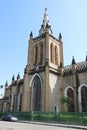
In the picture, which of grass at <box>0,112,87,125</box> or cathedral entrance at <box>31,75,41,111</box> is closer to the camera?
grass at <box>0,112,87,125</box>

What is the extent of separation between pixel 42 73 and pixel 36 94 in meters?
4.58

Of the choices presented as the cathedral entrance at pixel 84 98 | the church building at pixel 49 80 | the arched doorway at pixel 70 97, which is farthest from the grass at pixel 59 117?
the cathedral entrance at pixel 84 98

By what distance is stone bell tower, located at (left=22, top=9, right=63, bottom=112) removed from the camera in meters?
32.8

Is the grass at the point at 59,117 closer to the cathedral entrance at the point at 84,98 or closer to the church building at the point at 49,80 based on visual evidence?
the church building at the point at 49,80

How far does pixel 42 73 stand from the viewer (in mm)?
34875

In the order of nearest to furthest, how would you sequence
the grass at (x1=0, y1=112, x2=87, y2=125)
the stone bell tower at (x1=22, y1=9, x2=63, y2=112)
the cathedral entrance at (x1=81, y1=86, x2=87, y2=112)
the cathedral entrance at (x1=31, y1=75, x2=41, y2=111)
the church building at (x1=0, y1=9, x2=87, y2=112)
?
the grass at (x1=0, y1=112, x2=87, y2=125) → the cathedral entrance at (x1=81, y1=86, x2=87, y2=112) → the church building at (x1=0, y1=9, x2=87, y2=112) → the stone bell tower at (x1=22, y1=9, x2=63, y2=112) → the cathedral entrance at (x1=31, y1=75, x2=41, y2=111)

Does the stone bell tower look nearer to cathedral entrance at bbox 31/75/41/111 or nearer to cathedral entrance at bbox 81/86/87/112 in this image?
cathedral entrance at bbox 31/75/41/111

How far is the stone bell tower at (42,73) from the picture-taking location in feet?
108

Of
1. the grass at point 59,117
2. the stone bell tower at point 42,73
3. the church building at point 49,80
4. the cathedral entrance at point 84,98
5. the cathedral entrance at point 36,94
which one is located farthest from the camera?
the cathedral entrance at point 36,94

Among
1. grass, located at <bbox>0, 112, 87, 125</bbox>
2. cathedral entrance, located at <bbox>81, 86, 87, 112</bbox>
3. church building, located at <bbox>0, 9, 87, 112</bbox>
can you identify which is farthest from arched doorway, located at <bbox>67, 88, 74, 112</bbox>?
grass, located at <bbox>0, 112, 87, 125</bbox>

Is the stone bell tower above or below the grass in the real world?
above

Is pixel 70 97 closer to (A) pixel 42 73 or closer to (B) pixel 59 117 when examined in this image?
(A) pixel 42 73

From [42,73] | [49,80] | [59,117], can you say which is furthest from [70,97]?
[59,117]

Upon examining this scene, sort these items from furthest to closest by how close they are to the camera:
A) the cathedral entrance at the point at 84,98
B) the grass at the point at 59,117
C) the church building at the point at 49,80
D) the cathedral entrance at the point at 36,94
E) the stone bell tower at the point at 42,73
Answer: the cathedral entrance at the point at 36,94 < the stone bell tower at the point at 42,73 < the church building at the point at 49,80 < the cathedral entrance at the point at 84,98 < the grass at the point at 59,117
